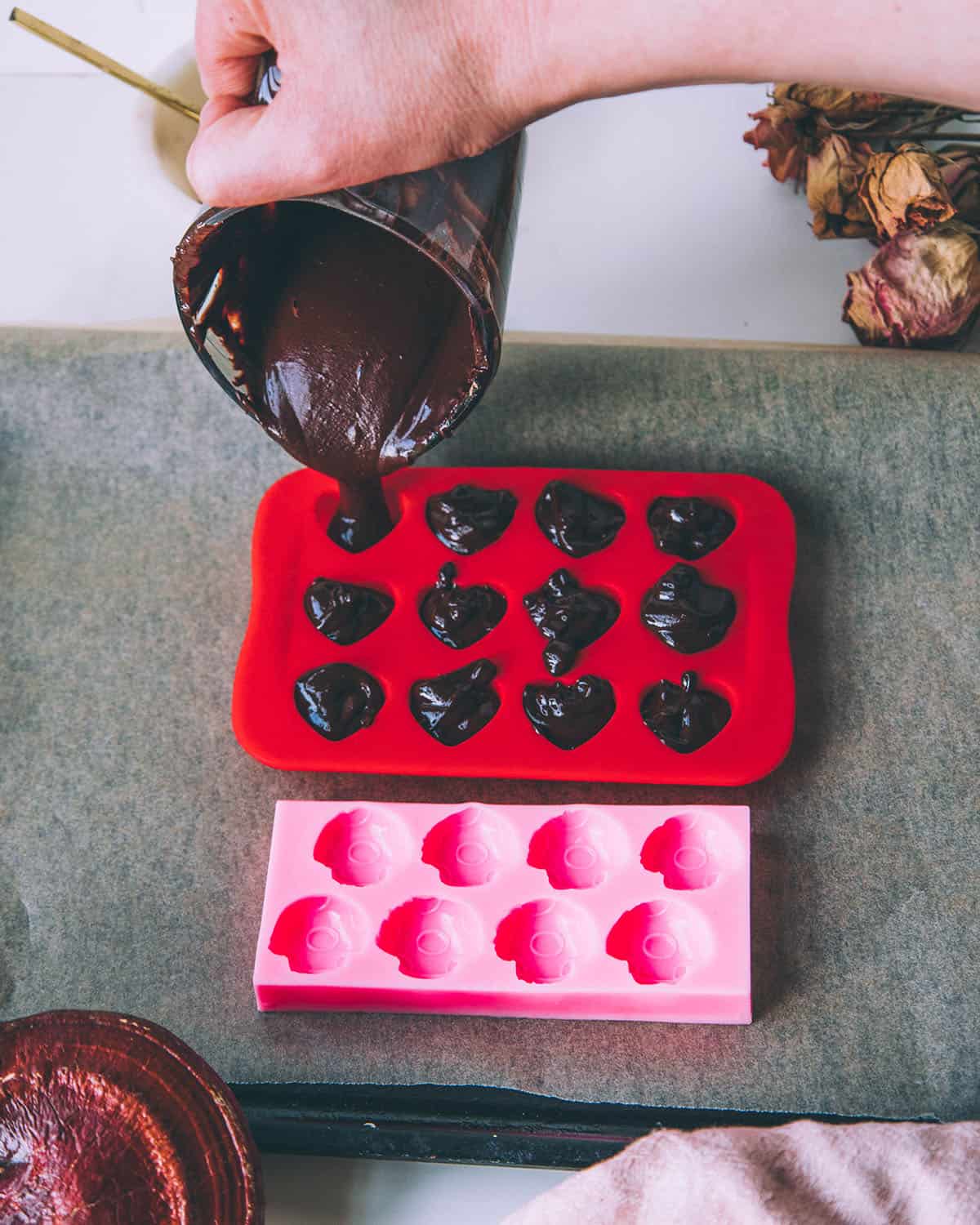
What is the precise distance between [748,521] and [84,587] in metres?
0.50

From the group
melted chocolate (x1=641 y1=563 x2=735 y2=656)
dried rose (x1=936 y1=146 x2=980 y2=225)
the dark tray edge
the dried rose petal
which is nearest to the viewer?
the dried rose petal

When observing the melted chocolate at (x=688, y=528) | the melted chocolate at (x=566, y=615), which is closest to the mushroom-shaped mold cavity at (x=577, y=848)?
the melted chocolate at (x=566, y=615)

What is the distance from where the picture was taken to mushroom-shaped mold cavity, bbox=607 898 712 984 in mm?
725

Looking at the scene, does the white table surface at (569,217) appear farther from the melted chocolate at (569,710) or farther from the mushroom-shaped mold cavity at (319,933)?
the mushroom-shaped mold cavity at (319,933)

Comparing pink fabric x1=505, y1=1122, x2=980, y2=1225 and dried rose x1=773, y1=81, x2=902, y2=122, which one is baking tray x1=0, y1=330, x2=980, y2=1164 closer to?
pink fabric x1=505, y1=1122, x2=980, y2=1225

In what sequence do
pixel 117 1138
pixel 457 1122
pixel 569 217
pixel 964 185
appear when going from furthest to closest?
1. pixel 569 217
2. pixel 964 185
3. pixel 457 1122
4. pixel 117 1138

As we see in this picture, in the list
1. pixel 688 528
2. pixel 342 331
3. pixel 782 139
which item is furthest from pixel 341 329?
pixel 782 139

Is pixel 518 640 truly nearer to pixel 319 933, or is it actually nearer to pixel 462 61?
pixel 319 933

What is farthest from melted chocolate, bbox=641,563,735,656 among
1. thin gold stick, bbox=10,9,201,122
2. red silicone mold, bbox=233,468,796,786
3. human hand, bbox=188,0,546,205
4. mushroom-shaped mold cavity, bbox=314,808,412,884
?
thin gold stick, bbox=10,9,201,122

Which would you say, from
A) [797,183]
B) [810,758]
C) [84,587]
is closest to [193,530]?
[84,587]

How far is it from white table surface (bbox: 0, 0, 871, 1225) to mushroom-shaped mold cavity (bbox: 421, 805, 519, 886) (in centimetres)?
47

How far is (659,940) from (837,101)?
2.24 ft

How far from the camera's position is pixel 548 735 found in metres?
0.78

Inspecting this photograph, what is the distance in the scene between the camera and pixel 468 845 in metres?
0.77
